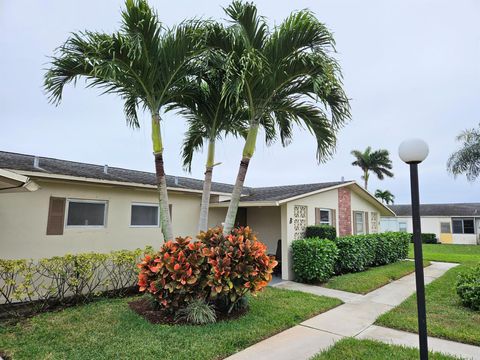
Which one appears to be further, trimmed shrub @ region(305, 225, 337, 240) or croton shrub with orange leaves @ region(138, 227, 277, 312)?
trimmed shrub @ region(305, 225, 337, 240)

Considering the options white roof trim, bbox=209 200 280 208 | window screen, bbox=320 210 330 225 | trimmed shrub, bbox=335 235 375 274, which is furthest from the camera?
window screen, bbox=320 210 330 225

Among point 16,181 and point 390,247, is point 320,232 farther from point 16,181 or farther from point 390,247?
point 16,181

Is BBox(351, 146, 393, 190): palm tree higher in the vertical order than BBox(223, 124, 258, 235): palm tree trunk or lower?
higher

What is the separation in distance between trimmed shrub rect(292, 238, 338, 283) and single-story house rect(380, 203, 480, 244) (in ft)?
89.5

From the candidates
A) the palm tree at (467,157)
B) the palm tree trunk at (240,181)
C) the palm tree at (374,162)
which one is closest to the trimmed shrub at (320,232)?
the palm tree trunk at (240,181)

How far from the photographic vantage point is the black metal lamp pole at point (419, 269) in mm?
3295

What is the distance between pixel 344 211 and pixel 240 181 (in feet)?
26.9

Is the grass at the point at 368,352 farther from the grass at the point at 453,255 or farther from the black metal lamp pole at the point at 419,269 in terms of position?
the grass at the point at 453,255

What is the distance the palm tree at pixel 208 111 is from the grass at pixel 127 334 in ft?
7.95

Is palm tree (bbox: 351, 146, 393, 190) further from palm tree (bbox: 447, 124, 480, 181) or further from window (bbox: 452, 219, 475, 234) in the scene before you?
palm tree (bbox: 447, 124, 480, 181)

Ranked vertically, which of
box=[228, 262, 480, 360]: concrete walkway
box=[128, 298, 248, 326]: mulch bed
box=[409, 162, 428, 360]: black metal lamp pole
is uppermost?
box=[409, 162, 428, 360]: black metal lamp pole

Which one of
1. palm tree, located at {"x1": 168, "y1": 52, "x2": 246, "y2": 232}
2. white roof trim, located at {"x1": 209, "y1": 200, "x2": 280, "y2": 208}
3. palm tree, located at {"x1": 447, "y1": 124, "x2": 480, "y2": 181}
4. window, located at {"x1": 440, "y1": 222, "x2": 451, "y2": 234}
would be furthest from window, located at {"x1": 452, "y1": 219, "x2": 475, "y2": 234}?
palm tree, located at {"x1": 168, "y1": 52, "x2": 246, "y2": 232}

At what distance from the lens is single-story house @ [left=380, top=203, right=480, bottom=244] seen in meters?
28.8

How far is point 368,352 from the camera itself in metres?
4.35
